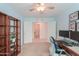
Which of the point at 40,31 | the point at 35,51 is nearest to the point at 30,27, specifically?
the point at 40,31

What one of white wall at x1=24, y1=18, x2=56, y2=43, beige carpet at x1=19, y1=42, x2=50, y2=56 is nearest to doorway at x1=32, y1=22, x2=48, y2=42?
white wall at x1=24, y1=18, x2=56, y2=43

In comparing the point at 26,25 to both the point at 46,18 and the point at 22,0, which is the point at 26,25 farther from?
the point at 22,0

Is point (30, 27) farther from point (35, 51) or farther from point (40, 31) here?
point (35, 51)

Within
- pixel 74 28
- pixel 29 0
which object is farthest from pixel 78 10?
pixel 29 0

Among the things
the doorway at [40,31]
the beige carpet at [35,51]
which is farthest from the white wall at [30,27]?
the beige carpet at [35,51]

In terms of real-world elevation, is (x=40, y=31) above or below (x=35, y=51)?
above

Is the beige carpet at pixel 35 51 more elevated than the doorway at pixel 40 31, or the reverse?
the doorway at pixel 40 31

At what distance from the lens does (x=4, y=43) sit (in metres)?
2.78

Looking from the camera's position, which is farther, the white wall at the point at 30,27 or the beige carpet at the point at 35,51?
the white wall at the point at 30,27

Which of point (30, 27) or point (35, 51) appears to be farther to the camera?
point (30, 27)

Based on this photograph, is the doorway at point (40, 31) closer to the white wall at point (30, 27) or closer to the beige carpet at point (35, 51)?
the white wall at point (30, 27)

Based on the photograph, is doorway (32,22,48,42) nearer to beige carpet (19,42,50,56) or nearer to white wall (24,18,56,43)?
white wall (24,18,56,43)

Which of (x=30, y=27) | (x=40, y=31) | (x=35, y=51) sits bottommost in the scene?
(x=35, y=51)

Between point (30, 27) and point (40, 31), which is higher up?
point (30, 27)
